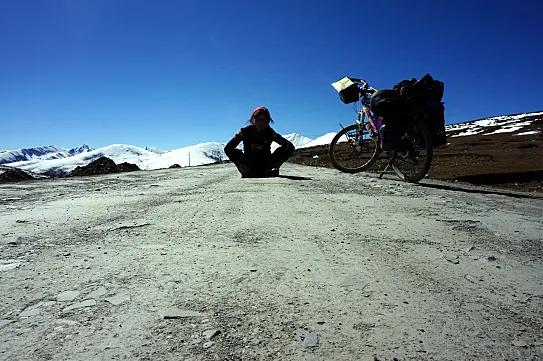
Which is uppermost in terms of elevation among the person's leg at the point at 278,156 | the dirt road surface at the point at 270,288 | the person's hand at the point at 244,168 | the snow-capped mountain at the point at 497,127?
the snow-capped mountain at the point at 497,127

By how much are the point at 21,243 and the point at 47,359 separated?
1.18 m

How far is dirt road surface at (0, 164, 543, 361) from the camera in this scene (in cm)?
86

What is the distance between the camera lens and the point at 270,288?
3.87 ft

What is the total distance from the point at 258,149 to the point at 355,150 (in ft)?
6.84

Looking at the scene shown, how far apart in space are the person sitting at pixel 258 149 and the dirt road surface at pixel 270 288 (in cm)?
371

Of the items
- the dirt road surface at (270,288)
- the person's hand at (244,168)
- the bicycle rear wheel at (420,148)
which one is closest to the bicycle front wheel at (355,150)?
the bicycle rear wheel at (420,148)

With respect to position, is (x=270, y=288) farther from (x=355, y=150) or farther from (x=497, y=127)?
(x=497, y=127)

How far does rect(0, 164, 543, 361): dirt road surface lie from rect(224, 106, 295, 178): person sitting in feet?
12.2

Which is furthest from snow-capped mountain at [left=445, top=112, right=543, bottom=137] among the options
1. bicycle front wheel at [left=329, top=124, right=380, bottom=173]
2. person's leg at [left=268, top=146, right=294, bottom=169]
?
person's leg at [left=268, top=146, right=294, bottom=169]

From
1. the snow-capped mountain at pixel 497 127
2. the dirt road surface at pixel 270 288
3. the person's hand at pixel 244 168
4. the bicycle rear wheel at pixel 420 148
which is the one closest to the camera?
the dirt road surface at pixel 270 288

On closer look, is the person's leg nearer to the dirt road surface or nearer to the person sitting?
the person sitting

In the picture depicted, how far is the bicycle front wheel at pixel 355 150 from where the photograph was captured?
6559 mm

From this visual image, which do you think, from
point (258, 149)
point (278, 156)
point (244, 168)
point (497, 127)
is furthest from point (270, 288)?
point (497, 127)

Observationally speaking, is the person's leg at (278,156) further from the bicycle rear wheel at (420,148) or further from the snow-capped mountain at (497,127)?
the snow-capped mountain at (497,127)
